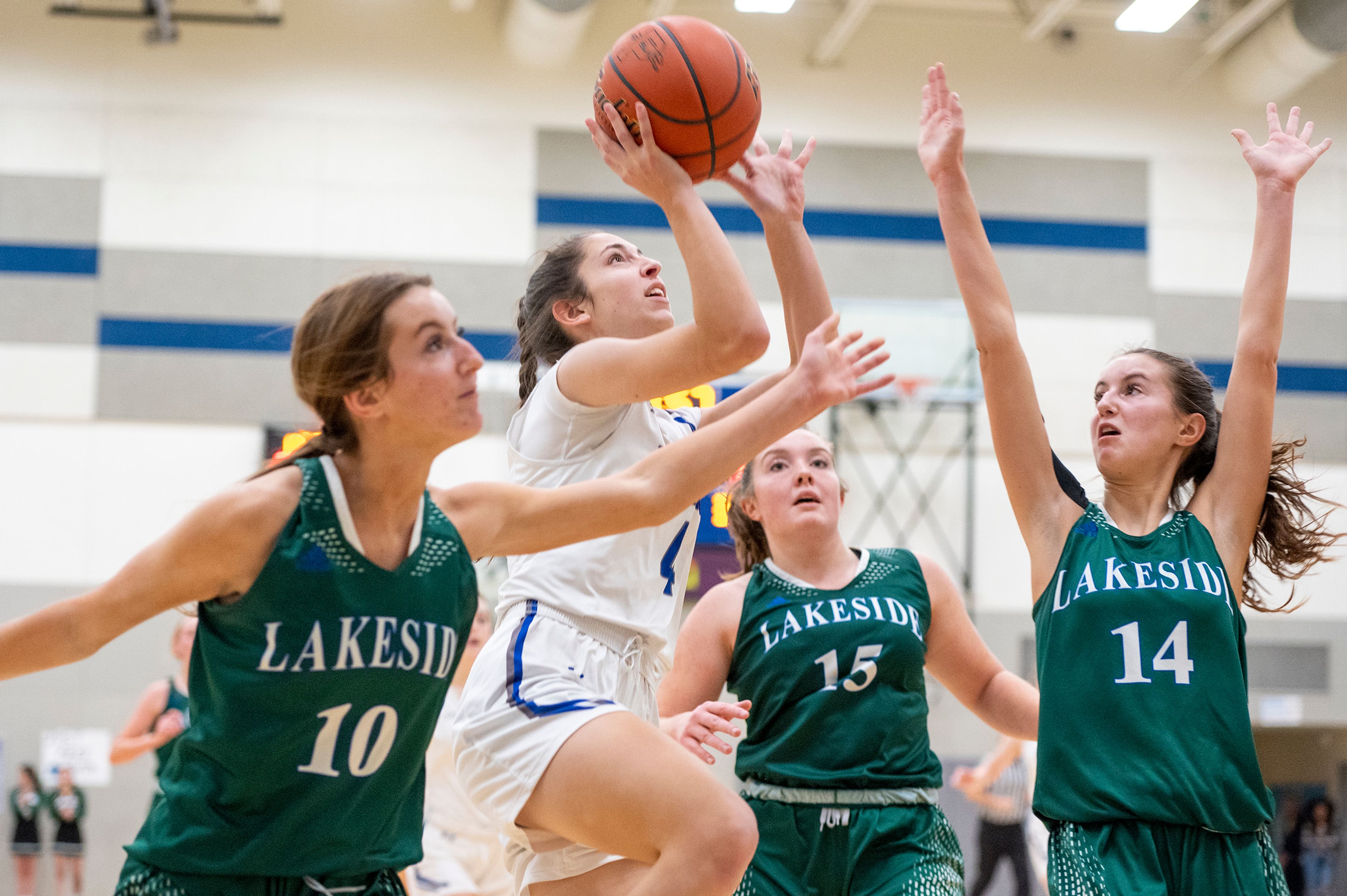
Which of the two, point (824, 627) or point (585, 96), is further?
point (585, 96)

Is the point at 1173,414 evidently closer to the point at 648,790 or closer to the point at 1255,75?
the point at 648,790

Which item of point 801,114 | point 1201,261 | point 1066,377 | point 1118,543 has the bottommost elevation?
point 1118,543

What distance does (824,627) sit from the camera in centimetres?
360

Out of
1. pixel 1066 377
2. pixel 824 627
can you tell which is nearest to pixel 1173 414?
pixel 824 627

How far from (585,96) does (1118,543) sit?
9.43 meters

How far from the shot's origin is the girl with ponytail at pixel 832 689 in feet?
11.3

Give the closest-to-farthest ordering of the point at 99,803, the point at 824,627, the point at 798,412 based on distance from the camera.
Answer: the point at 798,412, the point at 824,627, the point at 99,803

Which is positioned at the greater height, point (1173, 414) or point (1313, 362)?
point (1313, 362)

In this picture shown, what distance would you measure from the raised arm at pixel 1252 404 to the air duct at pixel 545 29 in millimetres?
8182

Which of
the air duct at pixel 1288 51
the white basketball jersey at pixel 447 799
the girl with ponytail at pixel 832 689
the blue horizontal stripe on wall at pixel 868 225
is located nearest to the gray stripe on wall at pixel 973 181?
the blue horizontal stripe on wall at pixel 868 225

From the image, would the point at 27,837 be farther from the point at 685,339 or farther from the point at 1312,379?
the point at 1312,379

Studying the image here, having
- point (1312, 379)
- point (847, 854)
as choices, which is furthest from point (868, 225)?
point (847, 854)

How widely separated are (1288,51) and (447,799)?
393 inches

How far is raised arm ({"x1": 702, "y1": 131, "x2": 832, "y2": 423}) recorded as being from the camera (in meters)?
3.24
